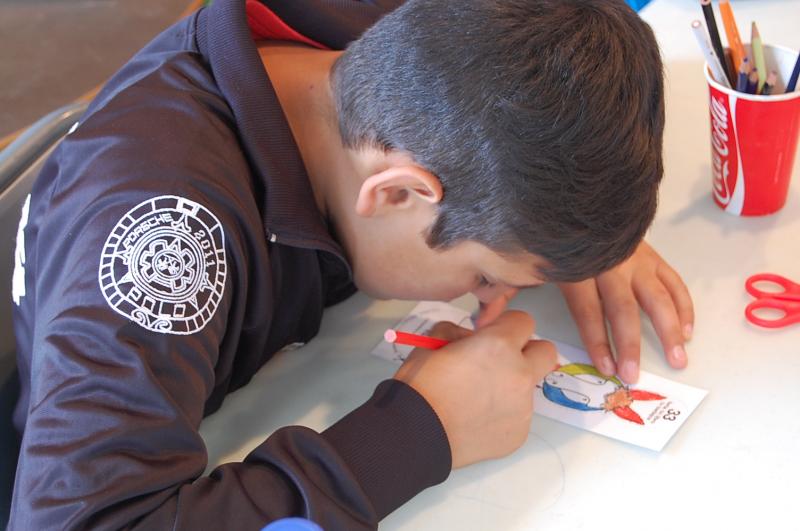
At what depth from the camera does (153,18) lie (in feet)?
6.10

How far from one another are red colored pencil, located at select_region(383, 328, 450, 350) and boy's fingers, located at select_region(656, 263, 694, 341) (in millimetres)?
227

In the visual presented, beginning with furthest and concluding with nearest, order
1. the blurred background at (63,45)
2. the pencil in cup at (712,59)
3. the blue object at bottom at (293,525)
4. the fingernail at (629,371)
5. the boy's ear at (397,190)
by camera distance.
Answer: the blurred background at (63,45)
the pencil in cup at (712,59)
the fingernail at (629,371)
the boy's ear at (397,190)
the blue object at bottom at (293,525)

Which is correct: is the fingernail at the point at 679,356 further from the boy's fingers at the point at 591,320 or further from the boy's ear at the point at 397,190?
the boy's ear at the point at 397,190

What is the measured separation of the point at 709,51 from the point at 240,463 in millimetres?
619

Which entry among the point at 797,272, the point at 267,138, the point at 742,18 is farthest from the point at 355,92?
the point at 742,18

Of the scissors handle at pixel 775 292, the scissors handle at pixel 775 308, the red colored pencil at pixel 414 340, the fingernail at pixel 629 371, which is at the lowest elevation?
the fingernail at pixel 629 371

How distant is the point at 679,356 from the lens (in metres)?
0.84

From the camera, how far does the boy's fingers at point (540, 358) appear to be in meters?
0.83

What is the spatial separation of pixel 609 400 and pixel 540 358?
0.07 meters

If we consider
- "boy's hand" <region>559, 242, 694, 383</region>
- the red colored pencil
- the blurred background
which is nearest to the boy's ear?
the red colored pencil

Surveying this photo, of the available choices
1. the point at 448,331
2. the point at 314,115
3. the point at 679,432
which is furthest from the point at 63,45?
the point at 679,432

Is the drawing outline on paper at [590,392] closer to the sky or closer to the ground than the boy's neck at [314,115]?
closer to the ground

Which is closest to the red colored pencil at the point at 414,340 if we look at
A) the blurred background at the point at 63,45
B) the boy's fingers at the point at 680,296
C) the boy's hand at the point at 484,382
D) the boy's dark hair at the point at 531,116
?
the boy's hand at the point at 484,382

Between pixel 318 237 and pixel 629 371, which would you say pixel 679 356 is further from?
pixel 318 237
